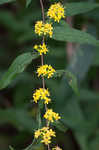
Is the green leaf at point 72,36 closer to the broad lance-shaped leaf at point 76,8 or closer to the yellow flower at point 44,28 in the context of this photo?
the yellow flower at point 44,28

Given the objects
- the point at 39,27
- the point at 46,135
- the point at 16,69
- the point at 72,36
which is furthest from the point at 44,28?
the point at 46,135

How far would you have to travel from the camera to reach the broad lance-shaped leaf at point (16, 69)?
1.71 metres

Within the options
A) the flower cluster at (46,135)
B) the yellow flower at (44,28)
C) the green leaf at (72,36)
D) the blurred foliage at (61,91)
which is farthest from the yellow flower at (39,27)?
the blurred foliage at (61,91)

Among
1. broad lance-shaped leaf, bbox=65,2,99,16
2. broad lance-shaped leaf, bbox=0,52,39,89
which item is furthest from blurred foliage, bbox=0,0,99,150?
broad lance-shaped leaf, bbox=0,52,39,89

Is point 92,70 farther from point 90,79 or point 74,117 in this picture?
point 74,117

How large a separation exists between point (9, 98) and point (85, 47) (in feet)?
4.66

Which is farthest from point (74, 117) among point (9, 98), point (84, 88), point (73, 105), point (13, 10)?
point (13, 10)

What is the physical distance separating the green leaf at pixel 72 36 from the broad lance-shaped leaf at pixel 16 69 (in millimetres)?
199

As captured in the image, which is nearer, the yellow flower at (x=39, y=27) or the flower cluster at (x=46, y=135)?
the flower cluster at (x=46, y=135)

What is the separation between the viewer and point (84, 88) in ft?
11.7

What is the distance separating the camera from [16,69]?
5.70 ft

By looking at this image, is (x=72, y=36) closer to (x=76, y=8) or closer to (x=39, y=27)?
(x=39, y=27)

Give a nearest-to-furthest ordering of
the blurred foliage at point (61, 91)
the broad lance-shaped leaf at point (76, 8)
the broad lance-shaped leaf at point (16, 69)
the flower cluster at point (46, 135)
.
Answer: the flower cluster at point (46, 135)
the broad lance-shaped leaf at point (16, 69)
the broad lance-shaped leaf at point (76, 8)
the blurred foliage at point (61, 91)

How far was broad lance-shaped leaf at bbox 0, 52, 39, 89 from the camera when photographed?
171 cm
